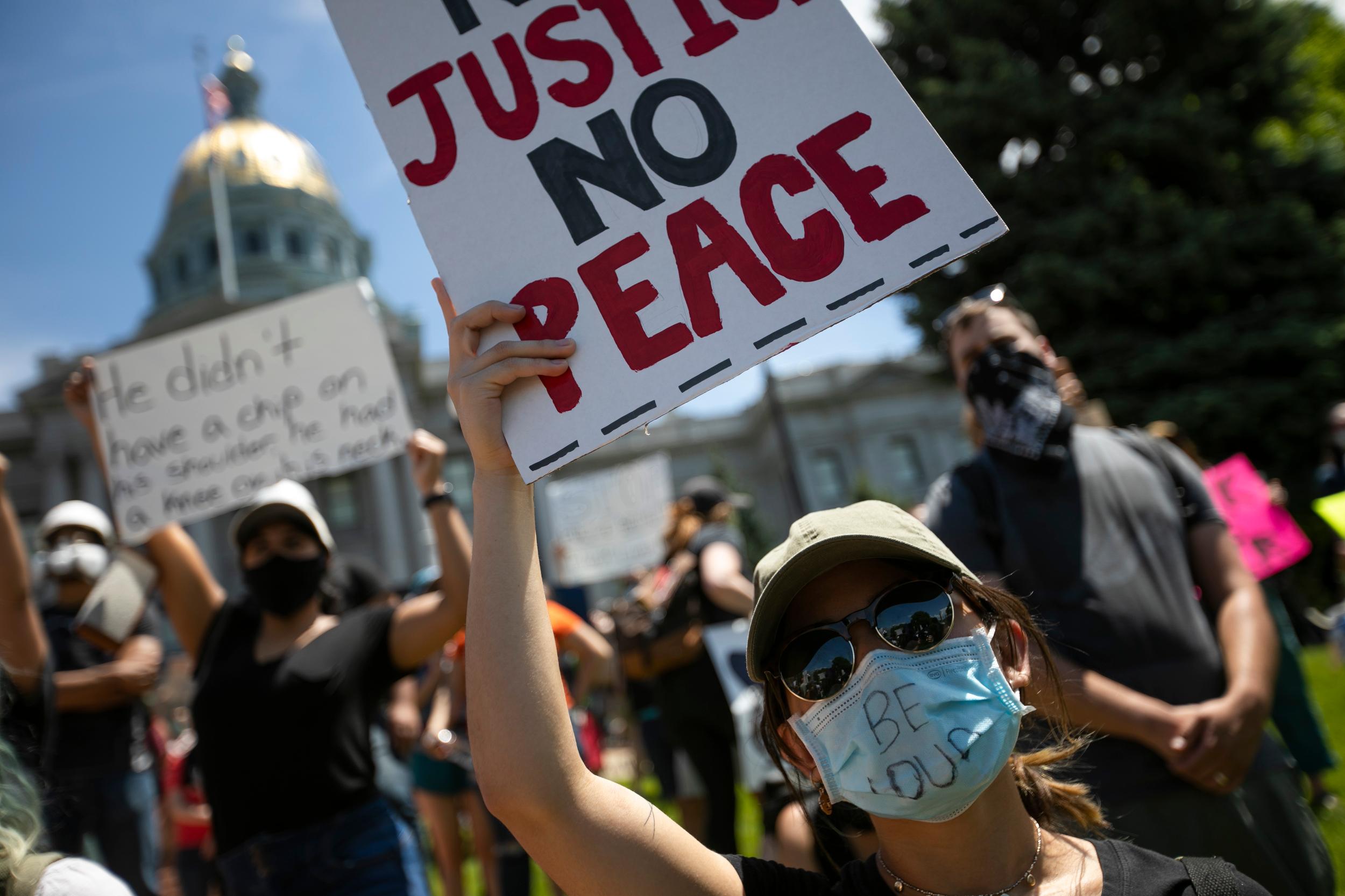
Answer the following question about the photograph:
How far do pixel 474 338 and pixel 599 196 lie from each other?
0.31m

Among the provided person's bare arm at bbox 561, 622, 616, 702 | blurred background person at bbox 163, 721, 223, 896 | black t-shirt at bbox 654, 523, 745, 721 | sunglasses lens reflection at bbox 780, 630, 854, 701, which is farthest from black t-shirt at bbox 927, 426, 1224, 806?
blurred background person at bbox 163, 721, 223, 896

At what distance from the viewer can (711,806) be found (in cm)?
421

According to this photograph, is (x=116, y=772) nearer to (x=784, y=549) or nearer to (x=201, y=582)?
(x=201, y=582)

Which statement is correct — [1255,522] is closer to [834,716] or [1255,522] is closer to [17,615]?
[834,716]

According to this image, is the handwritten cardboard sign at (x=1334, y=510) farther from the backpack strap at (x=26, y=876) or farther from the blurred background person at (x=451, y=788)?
the backpack strap at (x=26, y=876)

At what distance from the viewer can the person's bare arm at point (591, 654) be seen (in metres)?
4.45

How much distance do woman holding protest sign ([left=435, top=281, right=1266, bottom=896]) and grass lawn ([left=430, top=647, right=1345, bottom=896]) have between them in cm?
260

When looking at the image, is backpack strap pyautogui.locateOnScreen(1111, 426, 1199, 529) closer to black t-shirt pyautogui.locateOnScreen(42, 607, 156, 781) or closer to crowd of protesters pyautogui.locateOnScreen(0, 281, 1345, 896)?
crowd of protesters pyautogui.locateOnScreen(0, 281, 1345, 896)

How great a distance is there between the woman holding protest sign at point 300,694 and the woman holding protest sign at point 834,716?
118 cm

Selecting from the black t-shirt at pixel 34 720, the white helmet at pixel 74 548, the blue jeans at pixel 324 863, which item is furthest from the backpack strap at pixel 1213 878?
the white helmet at pixel 74 548

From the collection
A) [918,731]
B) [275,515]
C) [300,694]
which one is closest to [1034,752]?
[918,731]

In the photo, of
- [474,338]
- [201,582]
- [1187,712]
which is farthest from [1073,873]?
[201,582]

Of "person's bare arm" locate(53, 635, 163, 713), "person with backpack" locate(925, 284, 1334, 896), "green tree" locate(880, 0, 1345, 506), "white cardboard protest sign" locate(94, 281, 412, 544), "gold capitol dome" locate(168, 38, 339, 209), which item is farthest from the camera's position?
"gold capitol dome" locate(168, 38, 339, 209)

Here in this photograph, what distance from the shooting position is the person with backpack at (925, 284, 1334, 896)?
6.33 ft
